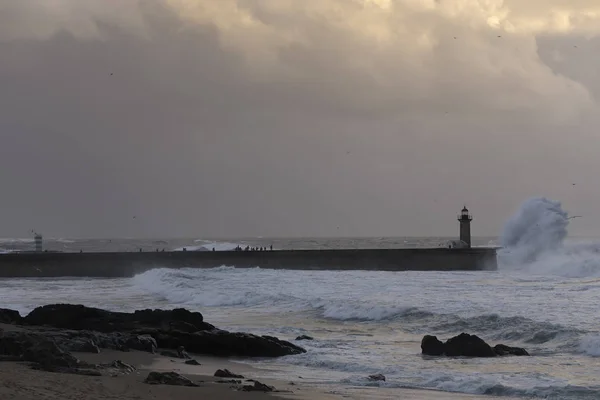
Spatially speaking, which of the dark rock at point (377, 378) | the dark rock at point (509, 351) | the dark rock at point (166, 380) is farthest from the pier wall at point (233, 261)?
the dark rock at point (166, 380)


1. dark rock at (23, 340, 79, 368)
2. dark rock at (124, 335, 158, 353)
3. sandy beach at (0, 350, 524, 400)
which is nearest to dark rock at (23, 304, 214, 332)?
dark rock at (124, 335, 158, 353)

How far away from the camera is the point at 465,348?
15719mm

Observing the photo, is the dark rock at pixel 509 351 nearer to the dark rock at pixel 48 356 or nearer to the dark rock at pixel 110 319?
the dark rock at pixel 110 319

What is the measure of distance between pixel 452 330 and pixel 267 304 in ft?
27.1

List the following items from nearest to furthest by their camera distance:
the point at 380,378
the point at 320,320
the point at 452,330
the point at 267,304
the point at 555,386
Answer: the point at 555,386, the point at 380,378, the point at 452,330, the point at 320,320, the point at 267,304

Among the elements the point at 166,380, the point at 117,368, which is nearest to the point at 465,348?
the point at 166,380

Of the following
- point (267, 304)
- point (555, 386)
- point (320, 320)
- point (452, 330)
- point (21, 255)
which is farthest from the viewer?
point (21, 255)

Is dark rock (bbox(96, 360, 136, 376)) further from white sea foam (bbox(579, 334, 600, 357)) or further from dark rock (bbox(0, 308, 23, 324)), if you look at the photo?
white sea foam (bbox(579, 334, 600, 357))

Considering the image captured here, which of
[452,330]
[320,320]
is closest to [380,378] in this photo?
[452,330]

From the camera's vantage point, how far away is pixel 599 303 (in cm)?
2411

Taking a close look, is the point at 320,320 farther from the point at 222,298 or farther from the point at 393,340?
the point at 222,298

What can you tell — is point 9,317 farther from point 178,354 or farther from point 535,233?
point 535,233

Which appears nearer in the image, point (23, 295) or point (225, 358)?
point (225, 358)

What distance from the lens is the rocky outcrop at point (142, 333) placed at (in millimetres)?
15969
